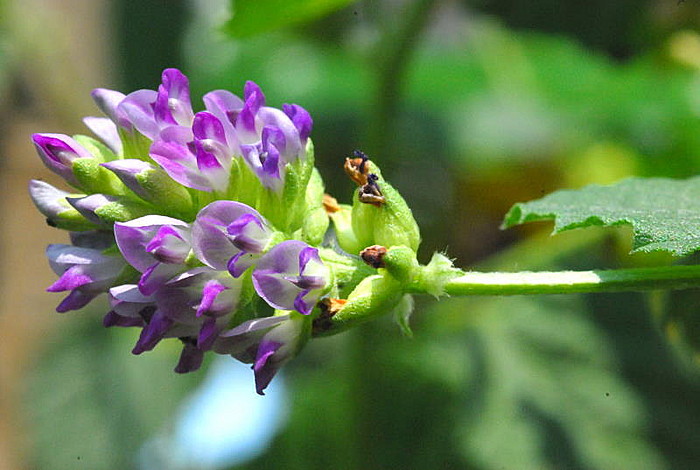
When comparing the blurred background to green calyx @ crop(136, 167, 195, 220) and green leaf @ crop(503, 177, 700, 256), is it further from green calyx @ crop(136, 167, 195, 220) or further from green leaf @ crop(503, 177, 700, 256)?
green calyx @ crop(136, 167, 195, 220)

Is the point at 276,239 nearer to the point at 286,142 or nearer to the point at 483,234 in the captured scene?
the point at 286,142

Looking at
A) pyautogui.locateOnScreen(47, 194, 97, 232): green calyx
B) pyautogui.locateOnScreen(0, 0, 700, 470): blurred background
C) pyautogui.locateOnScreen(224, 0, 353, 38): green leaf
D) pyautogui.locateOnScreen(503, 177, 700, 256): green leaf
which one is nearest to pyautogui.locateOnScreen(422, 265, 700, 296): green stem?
pyautogui.locateOnScreen(503, 177, 700, 256): green leaf

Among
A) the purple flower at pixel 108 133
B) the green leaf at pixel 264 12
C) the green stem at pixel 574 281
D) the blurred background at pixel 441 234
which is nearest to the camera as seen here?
the green stem at pixel 574 281

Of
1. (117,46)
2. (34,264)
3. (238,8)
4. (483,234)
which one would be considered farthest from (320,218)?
(34,264)

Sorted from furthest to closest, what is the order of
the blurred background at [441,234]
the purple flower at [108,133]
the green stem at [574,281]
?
1. the blurred background at [441,234]
2. the purple flower at [108,133]
3. the green stem at [574,281]

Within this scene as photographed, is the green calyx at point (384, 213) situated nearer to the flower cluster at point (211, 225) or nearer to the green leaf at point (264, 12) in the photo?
the flower cluster at point (211, 225)

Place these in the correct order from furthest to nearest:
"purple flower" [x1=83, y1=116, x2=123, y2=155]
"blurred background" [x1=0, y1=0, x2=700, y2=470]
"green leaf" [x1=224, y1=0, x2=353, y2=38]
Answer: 1. "blurred background" [x1=0, y1=0, x2=700, y2=470]
2. "green leaf" [x1=224, y1=0, x2=353, y2=38]
3. "purple flower" [x1=83, y1=116, x2=123, y2=155]

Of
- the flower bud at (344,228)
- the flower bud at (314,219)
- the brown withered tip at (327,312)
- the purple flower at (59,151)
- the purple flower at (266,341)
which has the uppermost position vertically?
the purple flower at (59,151)

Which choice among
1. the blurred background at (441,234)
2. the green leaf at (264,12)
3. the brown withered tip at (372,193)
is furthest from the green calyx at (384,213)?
the green leaf at (264,12)
